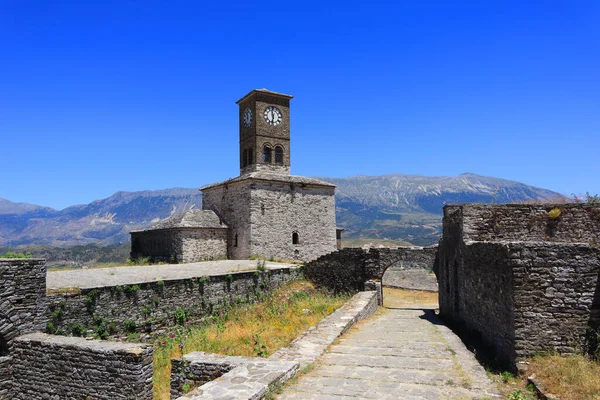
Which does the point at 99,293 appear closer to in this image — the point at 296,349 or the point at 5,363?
the point at 5,363

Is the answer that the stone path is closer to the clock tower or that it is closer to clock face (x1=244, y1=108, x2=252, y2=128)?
the clock tower

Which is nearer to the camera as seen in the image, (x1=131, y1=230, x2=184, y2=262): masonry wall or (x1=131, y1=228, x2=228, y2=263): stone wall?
(x1=131, y1=228, x2=228, y2=263): stone wall

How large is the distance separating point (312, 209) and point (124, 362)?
879 inches

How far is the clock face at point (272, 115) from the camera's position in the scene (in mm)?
33250

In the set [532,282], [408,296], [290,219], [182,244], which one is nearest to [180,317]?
[532,282]

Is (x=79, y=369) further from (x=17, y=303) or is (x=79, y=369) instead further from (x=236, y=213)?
(x=236, y=213)

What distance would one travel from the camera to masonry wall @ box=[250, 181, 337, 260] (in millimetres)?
28453

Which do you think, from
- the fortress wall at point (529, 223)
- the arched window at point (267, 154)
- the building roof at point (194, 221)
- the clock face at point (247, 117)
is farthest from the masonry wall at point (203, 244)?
the fortress wall at point (529, 223)

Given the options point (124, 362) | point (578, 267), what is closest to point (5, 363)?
point (124, 362)

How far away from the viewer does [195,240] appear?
27203 mm

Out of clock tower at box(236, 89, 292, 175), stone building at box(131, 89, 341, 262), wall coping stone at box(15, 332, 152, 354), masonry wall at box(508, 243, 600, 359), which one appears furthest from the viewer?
clock tower at box(236, 89, 292, 175)

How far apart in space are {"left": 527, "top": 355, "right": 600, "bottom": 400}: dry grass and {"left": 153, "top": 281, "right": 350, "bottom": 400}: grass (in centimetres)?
555

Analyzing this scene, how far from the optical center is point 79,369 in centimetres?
984

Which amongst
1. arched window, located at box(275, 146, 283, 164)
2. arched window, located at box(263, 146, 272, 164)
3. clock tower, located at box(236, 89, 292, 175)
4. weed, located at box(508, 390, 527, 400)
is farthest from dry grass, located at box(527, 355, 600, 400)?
arched window, located at box(275, 146, 283, 164)
